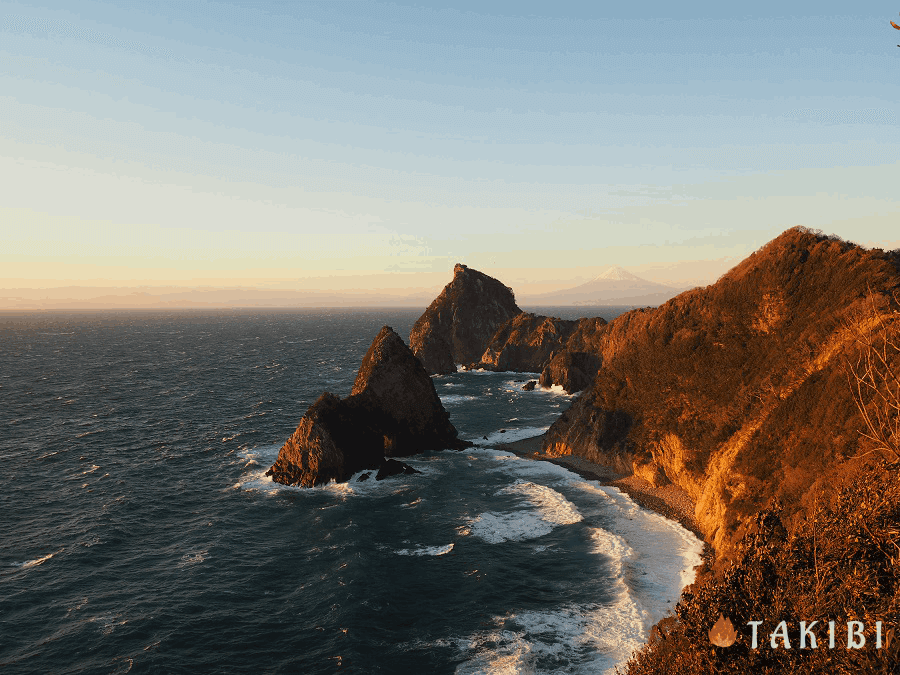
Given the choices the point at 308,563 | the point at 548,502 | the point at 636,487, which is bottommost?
the point at 308,563

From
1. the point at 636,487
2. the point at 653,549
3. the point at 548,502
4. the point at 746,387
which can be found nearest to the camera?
the point at 653,549

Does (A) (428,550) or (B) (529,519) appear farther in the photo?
(B) (529,519)

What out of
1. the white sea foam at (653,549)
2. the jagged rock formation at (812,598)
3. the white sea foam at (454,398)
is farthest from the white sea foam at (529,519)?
the white sea foam at (454,398)

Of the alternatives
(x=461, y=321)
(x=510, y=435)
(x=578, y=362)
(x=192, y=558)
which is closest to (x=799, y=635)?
(x=192, y=558)

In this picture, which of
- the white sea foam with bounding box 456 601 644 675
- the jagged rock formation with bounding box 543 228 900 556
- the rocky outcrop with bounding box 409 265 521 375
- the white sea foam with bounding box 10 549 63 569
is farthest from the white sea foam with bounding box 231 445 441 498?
the rocky outcrop with bounding box 409 265 521 375

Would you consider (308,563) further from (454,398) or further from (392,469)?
(454,398)

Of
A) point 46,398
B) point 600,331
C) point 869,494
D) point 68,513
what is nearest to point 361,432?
point 68,513
